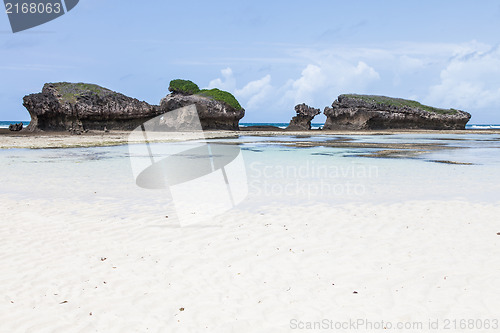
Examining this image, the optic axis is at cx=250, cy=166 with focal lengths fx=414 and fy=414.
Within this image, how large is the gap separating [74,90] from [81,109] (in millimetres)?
5279

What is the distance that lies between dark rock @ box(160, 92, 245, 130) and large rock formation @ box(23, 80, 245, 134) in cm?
16

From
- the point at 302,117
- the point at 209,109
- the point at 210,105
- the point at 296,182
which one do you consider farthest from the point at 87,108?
the point at 296,182

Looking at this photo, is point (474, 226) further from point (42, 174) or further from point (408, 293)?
point (42, 174)

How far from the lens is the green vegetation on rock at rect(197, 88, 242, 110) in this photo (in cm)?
7200

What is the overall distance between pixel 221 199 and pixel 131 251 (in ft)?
15.6

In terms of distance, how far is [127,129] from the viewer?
60.3m

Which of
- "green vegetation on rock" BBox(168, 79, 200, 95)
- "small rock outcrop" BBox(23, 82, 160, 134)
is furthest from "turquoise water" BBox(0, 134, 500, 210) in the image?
"green vegetation on rock" BBox(168, 79, 200, 95)

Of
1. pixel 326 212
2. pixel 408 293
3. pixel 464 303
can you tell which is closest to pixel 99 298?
pixel 408 293

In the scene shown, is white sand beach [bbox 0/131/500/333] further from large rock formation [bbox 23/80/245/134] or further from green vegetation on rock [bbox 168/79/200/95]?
green vegetation on rock [bbox 168/79/200/95]

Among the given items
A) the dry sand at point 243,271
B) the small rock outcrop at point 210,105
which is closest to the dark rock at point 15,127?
the small rock outcrop at point 210,105

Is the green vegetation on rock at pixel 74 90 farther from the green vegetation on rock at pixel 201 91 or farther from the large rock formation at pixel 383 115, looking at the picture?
the large rock formation at pixel 383 115

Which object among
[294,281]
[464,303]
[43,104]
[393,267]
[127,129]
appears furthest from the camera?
[127,129]

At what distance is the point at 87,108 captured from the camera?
182ft

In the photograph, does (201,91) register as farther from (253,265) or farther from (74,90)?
(253,265)
